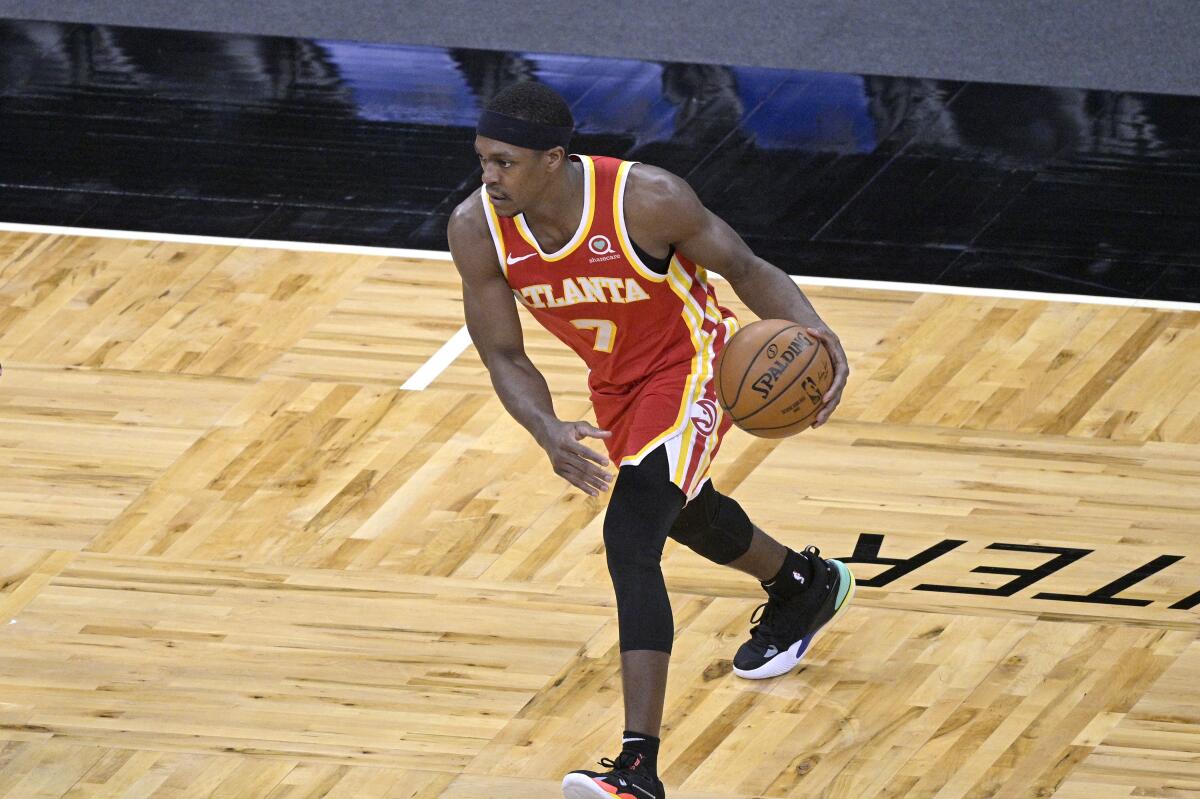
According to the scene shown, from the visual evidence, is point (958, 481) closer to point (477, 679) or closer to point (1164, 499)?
point (1164, 499)

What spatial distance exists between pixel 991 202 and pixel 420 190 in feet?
7.96

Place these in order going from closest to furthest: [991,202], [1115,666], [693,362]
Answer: [693,362] < [1115,666] < [991,202]

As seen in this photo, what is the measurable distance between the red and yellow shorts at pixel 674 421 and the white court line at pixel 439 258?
86.0 inches

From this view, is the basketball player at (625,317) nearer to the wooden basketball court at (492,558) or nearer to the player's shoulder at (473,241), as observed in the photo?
the player's shoulder at (473,241)

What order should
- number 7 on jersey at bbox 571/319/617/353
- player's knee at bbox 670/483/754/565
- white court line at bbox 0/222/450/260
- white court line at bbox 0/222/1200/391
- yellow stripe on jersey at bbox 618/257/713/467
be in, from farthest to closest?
white court line at bbox 0/222/450/260
white court line at bbox 0/222/1200/391
player's knee at bbox 670/483/754/565
number 7 on jersey at bbox 571/319/617/353
yellow stripe on jersey at bbox 618/257/713/467

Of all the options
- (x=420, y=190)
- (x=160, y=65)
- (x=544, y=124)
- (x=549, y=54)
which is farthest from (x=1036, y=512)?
(x=160, y=65)

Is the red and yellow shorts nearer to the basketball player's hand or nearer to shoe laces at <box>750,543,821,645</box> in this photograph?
the basketball player's hand

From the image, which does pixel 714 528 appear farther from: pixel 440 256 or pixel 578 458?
pixel 440 256

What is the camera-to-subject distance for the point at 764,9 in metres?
10.8

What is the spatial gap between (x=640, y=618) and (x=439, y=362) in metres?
2.85

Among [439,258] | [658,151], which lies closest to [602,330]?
[439,258]

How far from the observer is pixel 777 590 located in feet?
18.5

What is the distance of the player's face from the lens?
4895mm

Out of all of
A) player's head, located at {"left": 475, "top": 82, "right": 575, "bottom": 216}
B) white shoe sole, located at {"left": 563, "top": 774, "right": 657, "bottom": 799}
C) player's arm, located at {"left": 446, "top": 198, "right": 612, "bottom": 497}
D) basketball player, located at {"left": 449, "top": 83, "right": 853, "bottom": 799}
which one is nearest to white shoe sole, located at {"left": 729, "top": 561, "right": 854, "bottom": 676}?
basketball player, located at {"left": 449, "top": 83, "right": 853, "bottom": 799}
